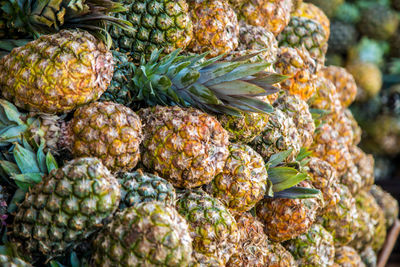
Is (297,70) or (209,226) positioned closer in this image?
(209,226)

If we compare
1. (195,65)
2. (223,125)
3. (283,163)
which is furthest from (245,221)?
(195,65)

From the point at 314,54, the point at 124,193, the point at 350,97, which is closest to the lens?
the point at 124,193

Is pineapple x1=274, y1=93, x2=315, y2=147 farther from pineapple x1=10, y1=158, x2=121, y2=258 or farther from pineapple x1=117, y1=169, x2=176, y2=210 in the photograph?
pineapple x1=10, y1=158, x2=121, y2=258

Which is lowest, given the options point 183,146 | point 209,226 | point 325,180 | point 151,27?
point 325,180

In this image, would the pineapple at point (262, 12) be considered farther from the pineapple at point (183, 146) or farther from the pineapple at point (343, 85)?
the pineapple at point (183, 146)

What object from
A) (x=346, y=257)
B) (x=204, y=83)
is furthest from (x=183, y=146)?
(x=346, y=257)

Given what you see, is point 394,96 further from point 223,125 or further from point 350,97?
point 223,125

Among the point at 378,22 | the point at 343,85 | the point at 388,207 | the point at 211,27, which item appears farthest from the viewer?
the point at 378,22

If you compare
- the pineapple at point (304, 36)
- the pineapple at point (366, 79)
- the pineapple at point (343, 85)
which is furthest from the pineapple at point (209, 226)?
the pineapple at point (366, 79)

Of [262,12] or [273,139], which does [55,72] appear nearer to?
[273,139]
